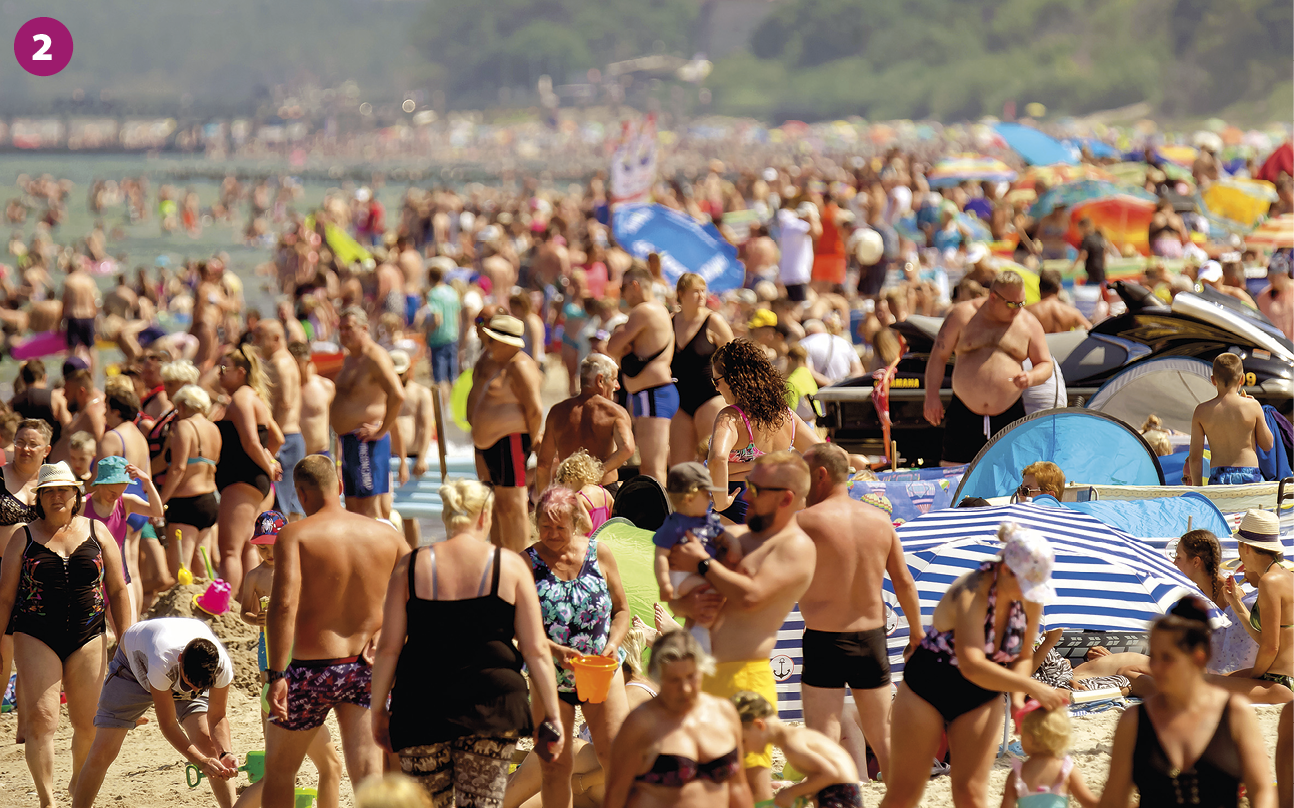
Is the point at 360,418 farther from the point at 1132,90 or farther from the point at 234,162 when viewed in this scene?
the point at 234,162

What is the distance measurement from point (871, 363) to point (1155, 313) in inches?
103

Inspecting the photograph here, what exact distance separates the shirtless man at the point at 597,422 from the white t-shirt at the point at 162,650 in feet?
7.70

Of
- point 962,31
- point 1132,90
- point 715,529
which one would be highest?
point 962,31

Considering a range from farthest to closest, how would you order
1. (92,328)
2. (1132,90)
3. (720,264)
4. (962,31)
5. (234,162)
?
(234,162)
(962,31)
(1132,90)
(92,328)
(720,264)

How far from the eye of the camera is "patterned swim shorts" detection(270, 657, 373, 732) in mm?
4492

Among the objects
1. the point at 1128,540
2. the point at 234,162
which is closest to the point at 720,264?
the point at 1128,540

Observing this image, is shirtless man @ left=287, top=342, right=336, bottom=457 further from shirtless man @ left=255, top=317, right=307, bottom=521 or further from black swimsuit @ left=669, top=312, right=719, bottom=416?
black swimsuit @ left=669, top=312, right=719, bottom=416

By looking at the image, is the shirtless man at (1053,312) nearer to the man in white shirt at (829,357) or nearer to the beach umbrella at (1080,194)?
the man in white shirt at (829,357)

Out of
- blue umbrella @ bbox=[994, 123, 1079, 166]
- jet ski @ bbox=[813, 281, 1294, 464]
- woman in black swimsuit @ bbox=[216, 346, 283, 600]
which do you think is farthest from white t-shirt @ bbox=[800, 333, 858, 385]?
blue umbrella @ bbox=[994, 123, 1079, 166]

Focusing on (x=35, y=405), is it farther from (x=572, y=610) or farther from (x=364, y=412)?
(x=572, y=610)

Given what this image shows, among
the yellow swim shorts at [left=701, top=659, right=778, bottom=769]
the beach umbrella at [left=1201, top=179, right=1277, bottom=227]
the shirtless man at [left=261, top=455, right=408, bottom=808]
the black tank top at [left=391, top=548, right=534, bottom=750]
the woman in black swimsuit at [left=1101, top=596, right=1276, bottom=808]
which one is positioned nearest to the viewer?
the woman in black swimsuit at [left=1101, top=596, right=1276, bottom=808]

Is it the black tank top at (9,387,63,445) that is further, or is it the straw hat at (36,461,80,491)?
the black tank top at (9,387,63,445)

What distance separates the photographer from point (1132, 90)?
318 feet

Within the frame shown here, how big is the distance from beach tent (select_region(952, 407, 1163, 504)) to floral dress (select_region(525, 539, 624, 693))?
10.3ft
